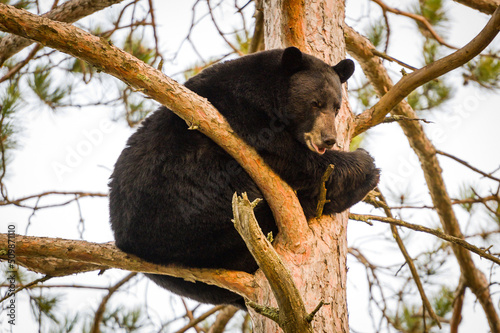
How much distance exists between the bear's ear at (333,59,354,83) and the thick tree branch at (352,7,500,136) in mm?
466

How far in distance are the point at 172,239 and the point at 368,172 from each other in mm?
1779

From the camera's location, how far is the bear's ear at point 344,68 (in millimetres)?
4293

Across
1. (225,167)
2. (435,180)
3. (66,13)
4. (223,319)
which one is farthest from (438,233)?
(66,13)

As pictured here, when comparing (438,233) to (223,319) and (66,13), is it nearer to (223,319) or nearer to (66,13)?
(223,319)

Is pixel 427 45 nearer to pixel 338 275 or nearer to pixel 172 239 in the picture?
pixel 338 275

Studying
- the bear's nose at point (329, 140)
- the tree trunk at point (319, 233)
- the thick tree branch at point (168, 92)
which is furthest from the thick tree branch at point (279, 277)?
the bear's nose at point (329, 140)

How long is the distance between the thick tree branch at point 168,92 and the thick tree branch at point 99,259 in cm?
48

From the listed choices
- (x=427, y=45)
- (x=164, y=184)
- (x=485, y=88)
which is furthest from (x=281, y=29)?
(x=485, y=88)

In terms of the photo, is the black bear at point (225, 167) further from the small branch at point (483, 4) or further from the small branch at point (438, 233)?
the small branch at point (483, 4)

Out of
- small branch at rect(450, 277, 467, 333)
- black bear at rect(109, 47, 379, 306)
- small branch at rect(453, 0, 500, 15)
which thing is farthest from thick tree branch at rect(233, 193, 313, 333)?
small branch at rect(453, 0, 500, 15)

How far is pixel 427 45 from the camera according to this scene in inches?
257

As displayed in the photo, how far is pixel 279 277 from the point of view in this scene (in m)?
2.38

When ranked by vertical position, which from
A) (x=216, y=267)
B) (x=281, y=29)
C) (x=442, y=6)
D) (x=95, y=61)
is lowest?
(x=216, y=267)

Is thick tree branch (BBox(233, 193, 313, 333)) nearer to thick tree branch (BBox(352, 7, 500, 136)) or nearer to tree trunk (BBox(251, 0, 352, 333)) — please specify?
tree trunk (BBox(251, 0, 352, 333))
